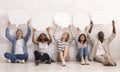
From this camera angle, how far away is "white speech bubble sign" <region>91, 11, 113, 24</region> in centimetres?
504

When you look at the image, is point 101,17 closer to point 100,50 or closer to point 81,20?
point 81,20

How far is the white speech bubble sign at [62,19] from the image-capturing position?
4984 millimetres

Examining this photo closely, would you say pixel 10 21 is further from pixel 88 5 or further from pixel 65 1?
pixel 88 5

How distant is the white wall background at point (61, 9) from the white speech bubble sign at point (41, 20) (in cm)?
4

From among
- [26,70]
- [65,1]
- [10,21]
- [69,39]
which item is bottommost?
[26,70]

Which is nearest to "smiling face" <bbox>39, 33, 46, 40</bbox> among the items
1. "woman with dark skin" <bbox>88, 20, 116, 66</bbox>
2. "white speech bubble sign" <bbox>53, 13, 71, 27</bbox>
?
"white speech bubble sign" <bbox>53, 13, 71, 27</bbox>

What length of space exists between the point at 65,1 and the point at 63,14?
263 mm

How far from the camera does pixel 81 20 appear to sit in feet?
16.5

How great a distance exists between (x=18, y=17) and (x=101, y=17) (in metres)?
1.57

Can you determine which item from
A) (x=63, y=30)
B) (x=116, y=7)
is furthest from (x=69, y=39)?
(x=116, y=7)

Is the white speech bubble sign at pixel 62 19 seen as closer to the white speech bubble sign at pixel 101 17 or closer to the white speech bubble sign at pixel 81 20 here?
the white speech bubble sign at pixel 81 20

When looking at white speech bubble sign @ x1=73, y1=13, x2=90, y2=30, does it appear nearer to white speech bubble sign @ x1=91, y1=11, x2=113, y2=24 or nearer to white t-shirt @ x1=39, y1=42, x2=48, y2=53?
white speech bubble sign @ x1=91, y1=11, x2=113, y2=24

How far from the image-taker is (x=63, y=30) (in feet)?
16.8

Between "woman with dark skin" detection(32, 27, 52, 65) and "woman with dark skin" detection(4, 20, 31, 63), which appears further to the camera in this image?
"woman with dark skin" detection(4, 20, 31, 63)
